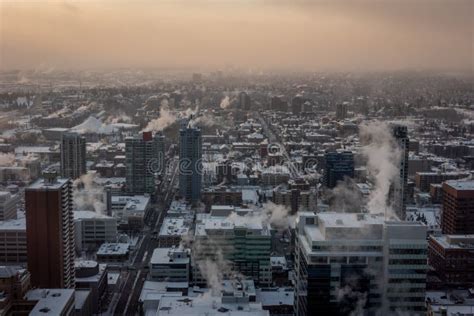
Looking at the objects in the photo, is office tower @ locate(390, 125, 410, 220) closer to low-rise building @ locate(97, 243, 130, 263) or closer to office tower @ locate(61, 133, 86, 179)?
low-rise building @ locate(97, 243, 130, 263)

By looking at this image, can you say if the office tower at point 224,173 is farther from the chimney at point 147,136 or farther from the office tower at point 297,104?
the office tower at point 297,104

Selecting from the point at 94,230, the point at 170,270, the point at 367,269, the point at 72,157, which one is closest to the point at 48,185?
the point at 170,270

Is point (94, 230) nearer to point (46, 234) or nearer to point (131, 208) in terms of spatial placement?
point (131, 208)

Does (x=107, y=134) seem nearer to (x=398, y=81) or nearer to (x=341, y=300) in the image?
(x=398, y=81)

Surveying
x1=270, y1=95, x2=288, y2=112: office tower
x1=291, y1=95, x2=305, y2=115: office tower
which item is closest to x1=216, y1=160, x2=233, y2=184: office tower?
→ x1=291, y1=95, x2=305, y2=115: office tower

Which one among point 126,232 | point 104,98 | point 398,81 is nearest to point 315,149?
point 398,81

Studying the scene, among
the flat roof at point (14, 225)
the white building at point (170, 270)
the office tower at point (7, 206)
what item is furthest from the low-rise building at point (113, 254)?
the office tower at point (7, 206)
